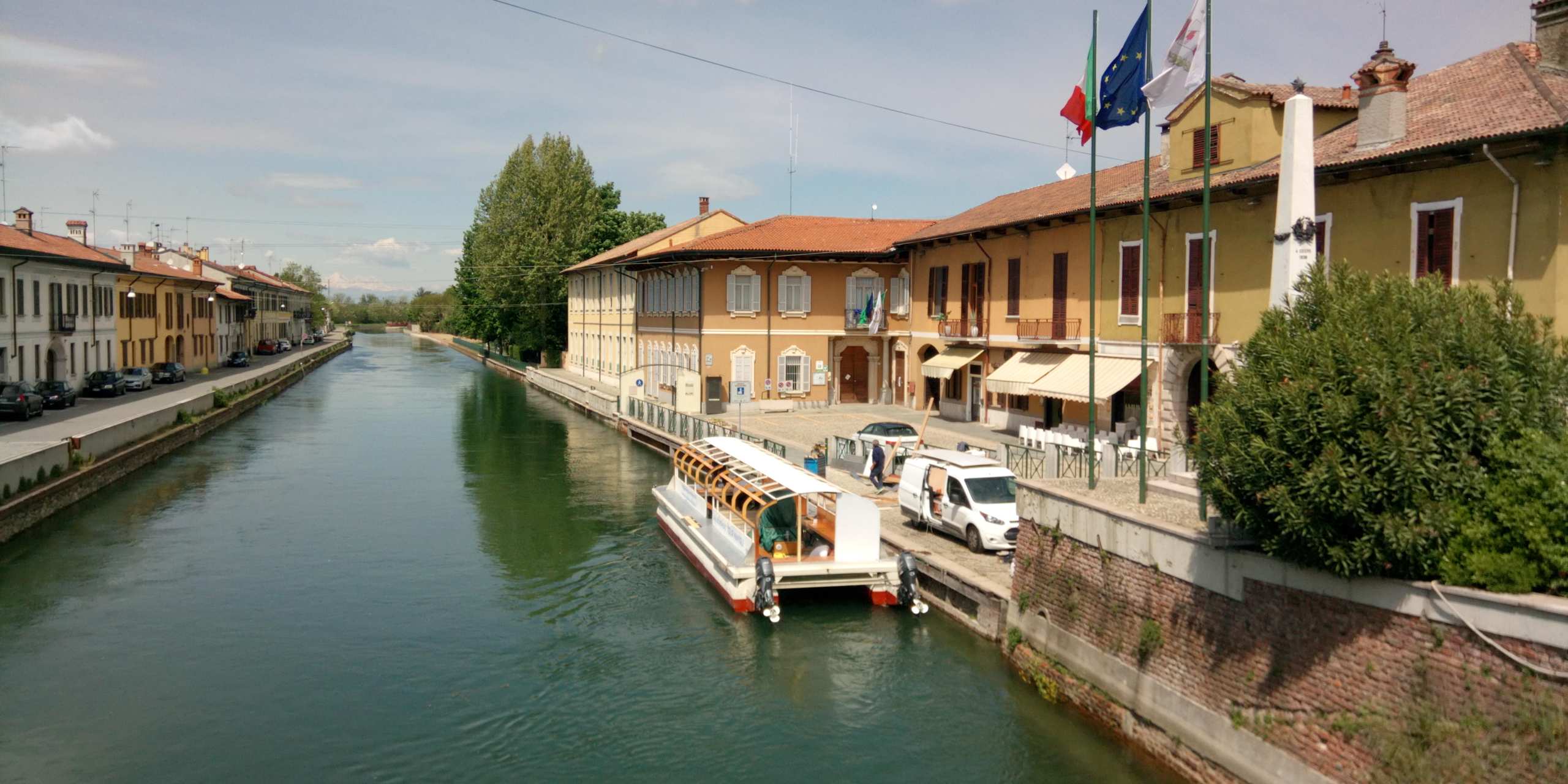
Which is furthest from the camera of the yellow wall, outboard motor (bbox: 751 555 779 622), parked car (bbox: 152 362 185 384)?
parked car (bbox: 152 362 185 384)

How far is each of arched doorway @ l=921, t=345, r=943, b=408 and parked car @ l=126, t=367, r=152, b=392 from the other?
3568cm

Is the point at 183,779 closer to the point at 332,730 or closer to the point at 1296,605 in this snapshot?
the point at 332,730

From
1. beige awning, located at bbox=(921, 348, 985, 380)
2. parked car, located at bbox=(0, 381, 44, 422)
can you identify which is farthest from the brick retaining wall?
parked car, located at bbox=(0, 381, 44, 422)

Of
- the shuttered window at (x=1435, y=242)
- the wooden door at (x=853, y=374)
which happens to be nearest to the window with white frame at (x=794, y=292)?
the wooden door at (x=853, y=374)

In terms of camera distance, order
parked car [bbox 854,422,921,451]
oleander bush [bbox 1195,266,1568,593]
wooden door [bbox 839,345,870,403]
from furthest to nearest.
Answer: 1. wooden door [bbox 839,345,870,403]
2. parked car [bbox 854,422,921,451]
3. oleander bush [bbox 1195,266,1568,593]

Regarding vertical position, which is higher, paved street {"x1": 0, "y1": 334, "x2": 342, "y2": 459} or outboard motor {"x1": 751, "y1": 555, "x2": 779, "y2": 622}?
paved street {"x1": 0, "y1": 334, "x2": 342, "y2": 459}

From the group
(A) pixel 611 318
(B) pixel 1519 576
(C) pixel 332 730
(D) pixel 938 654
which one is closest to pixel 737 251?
(A) pixel 611 318

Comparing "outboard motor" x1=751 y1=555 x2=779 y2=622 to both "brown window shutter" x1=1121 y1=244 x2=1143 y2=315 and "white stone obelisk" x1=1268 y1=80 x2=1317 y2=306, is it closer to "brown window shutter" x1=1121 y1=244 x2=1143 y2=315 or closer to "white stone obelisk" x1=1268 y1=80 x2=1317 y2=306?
"white stone obelisk" x1=1268 y1=80 x2=1317 y2=306

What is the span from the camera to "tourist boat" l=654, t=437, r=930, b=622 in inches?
687

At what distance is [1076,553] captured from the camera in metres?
14.3

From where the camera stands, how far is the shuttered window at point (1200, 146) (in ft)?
80.3

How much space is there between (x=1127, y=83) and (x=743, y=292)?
27966 millimetres

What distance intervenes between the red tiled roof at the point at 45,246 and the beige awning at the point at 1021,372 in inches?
1347

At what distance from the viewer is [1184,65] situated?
570 inches
